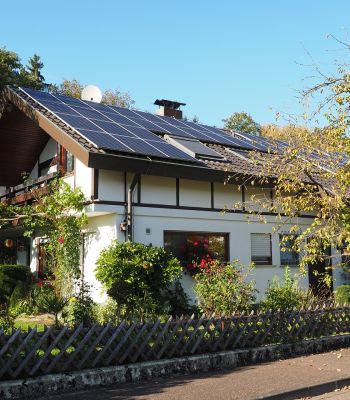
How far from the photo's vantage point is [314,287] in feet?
55.7

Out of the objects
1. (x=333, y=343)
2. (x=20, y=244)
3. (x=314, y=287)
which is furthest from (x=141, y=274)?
(x=20, y=244)

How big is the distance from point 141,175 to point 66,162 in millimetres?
2966

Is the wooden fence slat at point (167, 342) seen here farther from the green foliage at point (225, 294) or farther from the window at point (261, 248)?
the window at point (261, 248)

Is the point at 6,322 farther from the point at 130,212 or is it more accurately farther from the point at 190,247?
the point at 190,247

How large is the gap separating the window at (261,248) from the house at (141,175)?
1.2 inches

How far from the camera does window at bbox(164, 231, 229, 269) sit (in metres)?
14.0

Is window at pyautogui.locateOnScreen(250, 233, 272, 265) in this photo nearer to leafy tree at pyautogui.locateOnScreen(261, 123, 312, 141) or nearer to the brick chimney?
leafy tree at pyautogui.locateOnScreen(261, 123, 312, 141)

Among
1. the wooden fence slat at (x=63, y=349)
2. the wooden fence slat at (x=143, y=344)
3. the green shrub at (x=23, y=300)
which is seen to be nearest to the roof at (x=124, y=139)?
the green shrub at (x=23, y=300)

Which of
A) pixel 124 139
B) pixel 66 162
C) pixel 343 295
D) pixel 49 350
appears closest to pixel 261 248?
pixel 343 295

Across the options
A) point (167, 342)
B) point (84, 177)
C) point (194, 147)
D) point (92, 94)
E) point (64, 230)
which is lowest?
point (167, 342)

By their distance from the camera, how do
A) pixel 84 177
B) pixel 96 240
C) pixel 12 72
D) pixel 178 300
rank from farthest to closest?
pixel 12 72 → pixel 96 240 → pixel 84 177 → pixel 178 300

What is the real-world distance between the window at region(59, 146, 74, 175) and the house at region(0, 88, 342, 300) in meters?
0.03

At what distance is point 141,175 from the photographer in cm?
1356

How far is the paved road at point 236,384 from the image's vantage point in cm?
673
